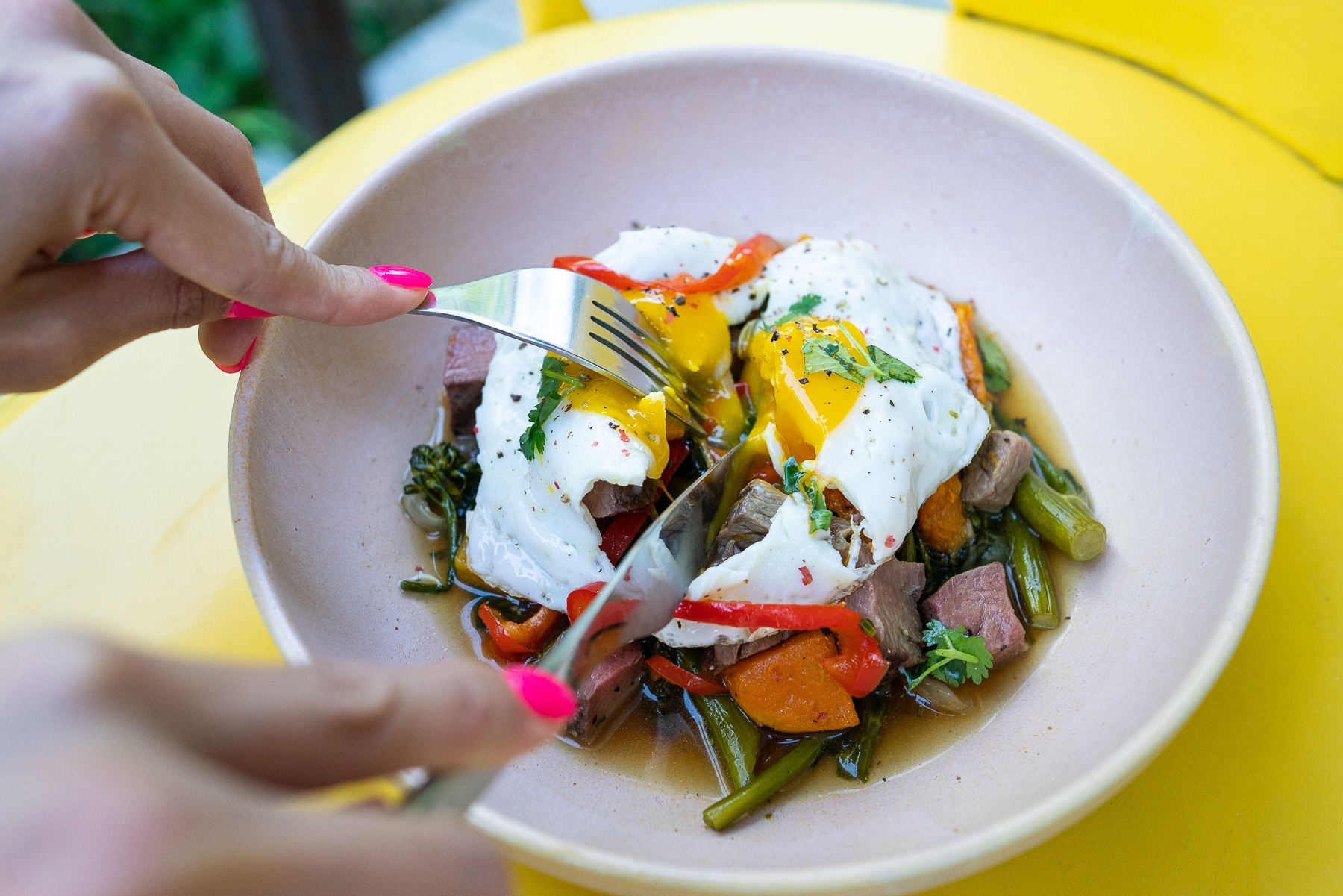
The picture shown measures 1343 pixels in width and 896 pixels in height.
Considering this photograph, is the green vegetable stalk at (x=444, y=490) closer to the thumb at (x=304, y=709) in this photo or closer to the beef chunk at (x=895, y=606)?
the beef chunk at (x=895, y=606)

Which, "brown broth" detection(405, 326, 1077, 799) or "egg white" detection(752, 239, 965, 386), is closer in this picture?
"brown broth" detection(405, 326, 1077, 799)

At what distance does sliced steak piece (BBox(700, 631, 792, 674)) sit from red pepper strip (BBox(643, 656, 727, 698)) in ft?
0.16

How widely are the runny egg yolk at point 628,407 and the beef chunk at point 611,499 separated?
0.07m

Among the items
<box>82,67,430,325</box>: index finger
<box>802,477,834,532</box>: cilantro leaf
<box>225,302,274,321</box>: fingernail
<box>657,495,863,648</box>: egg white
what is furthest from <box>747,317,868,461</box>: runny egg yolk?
<box>225,302,274,321</box>: fingernail

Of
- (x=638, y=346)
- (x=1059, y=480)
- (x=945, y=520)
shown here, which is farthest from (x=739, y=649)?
(x=1059, y=480)

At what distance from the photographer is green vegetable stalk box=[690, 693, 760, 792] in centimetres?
210

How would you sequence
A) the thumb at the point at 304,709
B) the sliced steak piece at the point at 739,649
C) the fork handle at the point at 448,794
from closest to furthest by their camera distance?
the thumb at the point at 304,709 < the fork handle at the point at 448,794 < the sliced steak piece at the point at 739,649

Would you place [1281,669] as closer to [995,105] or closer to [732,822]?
[732,822]

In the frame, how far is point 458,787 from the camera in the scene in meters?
1.07

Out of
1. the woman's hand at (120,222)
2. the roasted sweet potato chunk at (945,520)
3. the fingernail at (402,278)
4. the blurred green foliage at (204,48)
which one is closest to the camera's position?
the woman's hand at (120,222)

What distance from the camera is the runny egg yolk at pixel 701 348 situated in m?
2.45

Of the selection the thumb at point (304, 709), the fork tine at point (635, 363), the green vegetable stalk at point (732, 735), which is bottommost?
the green vegetable stalk at point (732, 735)

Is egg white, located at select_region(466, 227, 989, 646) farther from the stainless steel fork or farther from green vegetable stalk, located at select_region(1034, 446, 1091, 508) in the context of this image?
green vegetable stalk, located at select_region(1034, 446, 1091, 508)

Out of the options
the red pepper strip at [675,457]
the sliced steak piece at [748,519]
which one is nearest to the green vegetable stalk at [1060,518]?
the sliced steak piece at [748,519]
